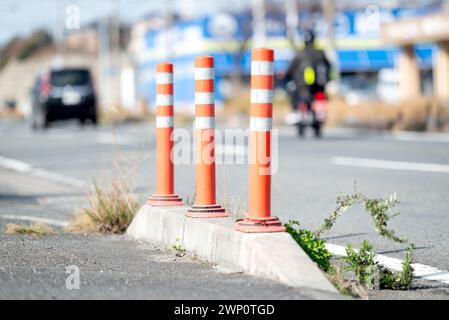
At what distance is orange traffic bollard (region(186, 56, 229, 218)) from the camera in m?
7.05

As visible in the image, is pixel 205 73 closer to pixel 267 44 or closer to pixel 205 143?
pixel 205 143

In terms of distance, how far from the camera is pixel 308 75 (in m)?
22.2

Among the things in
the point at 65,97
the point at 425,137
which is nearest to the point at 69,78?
the point at 65,97

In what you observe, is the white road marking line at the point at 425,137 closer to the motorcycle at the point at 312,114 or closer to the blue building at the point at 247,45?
the motorcycle at the point at 312,114

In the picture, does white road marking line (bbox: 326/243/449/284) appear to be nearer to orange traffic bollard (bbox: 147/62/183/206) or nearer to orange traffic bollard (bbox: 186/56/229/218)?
orange traffic bollard (bbox: 186/56/229/218)

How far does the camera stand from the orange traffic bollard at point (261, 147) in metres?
6.22

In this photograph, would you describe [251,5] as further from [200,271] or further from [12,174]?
[200,271]

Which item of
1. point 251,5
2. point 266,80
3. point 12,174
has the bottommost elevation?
point 12,174

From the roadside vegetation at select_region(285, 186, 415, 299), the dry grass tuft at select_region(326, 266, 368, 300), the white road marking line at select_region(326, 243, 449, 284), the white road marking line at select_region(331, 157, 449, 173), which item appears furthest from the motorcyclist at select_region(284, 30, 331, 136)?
the dry grass tuft at select_region(326, 266, 368, 300)

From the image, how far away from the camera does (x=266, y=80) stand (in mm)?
6285

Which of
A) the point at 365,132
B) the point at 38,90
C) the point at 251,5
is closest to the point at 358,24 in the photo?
the point at 251,5

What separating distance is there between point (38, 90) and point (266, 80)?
2935cm

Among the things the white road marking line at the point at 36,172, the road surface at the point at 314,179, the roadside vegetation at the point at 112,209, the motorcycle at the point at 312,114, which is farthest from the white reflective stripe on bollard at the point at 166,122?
the motorcycle at the point at 312,114

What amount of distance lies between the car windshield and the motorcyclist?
1349cm
